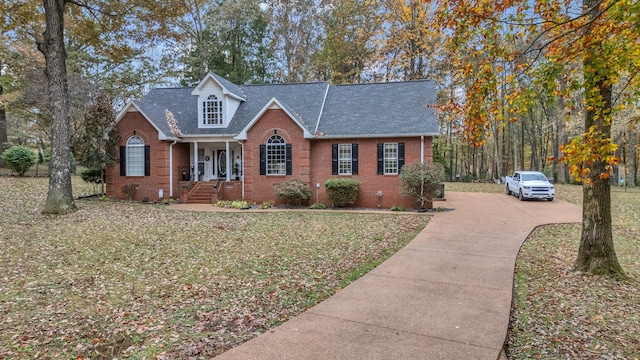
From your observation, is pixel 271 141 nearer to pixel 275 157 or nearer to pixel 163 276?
pixel 275 157

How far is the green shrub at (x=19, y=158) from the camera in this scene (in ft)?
72.5

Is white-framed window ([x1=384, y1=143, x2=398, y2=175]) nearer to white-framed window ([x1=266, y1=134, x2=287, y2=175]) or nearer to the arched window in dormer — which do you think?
the arched window in dormer

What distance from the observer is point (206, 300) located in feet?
17.7

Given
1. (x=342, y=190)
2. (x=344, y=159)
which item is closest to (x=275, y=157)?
(x=344, y=159)

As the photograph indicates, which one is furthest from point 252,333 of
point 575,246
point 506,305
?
point 575,246

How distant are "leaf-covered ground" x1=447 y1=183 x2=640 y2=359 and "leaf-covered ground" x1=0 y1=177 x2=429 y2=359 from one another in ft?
8.86

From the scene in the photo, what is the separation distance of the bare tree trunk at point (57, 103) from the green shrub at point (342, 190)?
32.7 feet

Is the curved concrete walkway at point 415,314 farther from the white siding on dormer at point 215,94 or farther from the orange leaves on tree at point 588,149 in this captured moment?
the white siding on dormer at point 215,94

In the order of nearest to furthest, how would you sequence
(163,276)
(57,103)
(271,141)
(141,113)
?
(163,276), (57,103), (271,141), (141,113)

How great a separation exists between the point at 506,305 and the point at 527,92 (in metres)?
2.99

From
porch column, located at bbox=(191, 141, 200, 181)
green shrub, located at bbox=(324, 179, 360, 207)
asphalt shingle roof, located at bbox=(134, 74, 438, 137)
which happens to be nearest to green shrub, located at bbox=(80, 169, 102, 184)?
asphalt shingle roof, located at bbox=(134, 74, 438, 137)

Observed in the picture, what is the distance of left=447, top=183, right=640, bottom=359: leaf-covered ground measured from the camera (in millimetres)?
4113

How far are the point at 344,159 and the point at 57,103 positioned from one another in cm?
1145

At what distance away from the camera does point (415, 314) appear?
482 cm
